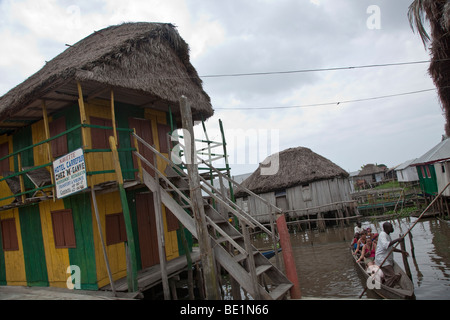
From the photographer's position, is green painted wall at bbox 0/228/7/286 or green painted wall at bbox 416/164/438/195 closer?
green painted wall at bbox 0/228/7/286

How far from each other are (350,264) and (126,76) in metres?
11.0

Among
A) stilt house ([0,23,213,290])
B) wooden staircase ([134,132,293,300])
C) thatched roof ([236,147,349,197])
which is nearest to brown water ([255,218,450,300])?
wooden staircase ([134,132,293,300])

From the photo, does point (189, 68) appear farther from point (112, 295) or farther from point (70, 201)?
point (112, 295)

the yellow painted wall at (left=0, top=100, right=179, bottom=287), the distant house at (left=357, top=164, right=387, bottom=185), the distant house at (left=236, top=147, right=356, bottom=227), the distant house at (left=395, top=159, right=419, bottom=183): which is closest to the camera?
the yellow painted wall at (left=0, top=100, right=179, bottom=287)

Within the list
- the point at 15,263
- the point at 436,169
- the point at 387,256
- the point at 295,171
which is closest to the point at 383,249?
the point at 387,256

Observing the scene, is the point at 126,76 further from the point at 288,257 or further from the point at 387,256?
the point at 387,256

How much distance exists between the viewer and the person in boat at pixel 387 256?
712 cm

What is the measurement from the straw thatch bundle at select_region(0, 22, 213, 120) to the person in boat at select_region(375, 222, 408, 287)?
637 centimetres

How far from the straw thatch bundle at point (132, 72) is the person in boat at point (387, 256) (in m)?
6.37

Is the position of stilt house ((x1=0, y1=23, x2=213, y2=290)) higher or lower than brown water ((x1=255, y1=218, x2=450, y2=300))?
higher

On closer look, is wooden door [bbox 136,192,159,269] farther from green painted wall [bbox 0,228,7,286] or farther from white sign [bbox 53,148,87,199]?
green painted wall [bbox 0,228,7,286]

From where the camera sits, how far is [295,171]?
24.0m

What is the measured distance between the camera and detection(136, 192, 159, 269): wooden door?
27.5ft

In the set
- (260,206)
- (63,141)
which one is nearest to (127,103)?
(63,141)
